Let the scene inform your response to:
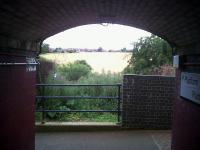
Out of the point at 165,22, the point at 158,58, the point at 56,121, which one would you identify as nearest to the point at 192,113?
the point at 165,22

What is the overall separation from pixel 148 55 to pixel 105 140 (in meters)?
7.60

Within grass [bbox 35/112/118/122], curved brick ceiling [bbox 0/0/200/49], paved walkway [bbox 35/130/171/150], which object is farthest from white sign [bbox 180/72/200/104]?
grass [bbox 35/112/118/122]

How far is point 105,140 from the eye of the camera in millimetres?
9531

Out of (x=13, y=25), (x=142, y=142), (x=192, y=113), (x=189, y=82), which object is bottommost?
(x=142, y=142)

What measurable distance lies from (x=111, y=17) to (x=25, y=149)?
299 centimetres

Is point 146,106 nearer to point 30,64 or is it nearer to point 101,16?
point 30,64

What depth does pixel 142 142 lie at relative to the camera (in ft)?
30.7

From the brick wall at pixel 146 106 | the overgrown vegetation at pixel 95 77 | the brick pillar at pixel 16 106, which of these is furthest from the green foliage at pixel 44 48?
the brick pillar at pixel 16 106

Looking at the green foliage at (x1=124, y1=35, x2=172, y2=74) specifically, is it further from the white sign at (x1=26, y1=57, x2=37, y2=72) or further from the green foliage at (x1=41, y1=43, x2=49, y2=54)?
the white sign at (x1=26, y1=57, x2=37, y2=72)

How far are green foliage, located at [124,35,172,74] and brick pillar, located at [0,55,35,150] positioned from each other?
330 inches

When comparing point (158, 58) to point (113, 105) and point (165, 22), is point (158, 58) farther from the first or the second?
point (165, 22)

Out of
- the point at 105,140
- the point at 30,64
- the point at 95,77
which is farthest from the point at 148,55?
the point at 30,64

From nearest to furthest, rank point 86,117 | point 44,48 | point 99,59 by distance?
point 86,117 → point 44,48 → point 99,59

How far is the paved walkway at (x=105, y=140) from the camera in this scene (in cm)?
896
